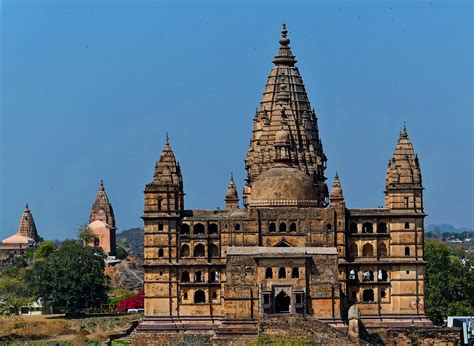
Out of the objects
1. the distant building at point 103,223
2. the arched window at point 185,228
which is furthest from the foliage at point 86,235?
the arched window at point 185,228

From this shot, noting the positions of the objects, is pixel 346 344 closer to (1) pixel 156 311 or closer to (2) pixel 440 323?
(1) pixel 156 311

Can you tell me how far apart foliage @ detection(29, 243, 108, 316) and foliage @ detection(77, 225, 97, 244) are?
100ft

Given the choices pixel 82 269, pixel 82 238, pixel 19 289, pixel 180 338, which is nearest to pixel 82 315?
pixel 82 269

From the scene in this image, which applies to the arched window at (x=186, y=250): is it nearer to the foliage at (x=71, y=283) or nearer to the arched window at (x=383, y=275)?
the arched window at (x=383, y=275)

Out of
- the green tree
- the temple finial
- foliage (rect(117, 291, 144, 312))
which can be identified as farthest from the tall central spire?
the green tree

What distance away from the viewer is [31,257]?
13262cm

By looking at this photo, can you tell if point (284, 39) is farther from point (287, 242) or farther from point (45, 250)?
point (45, 250)

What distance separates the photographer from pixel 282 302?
7138 centimetres

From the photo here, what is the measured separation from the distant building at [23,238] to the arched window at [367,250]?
73609 mm

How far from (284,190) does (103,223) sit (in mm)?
61720

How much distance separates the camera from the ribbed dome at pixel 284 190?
2987 inches

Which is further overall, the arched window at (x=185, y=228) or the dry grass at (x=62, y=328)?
the dry grass at (x=62, y=328)

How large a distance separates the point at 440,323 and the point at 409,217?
13611 mm

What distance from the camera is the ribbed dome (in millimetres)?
75875
